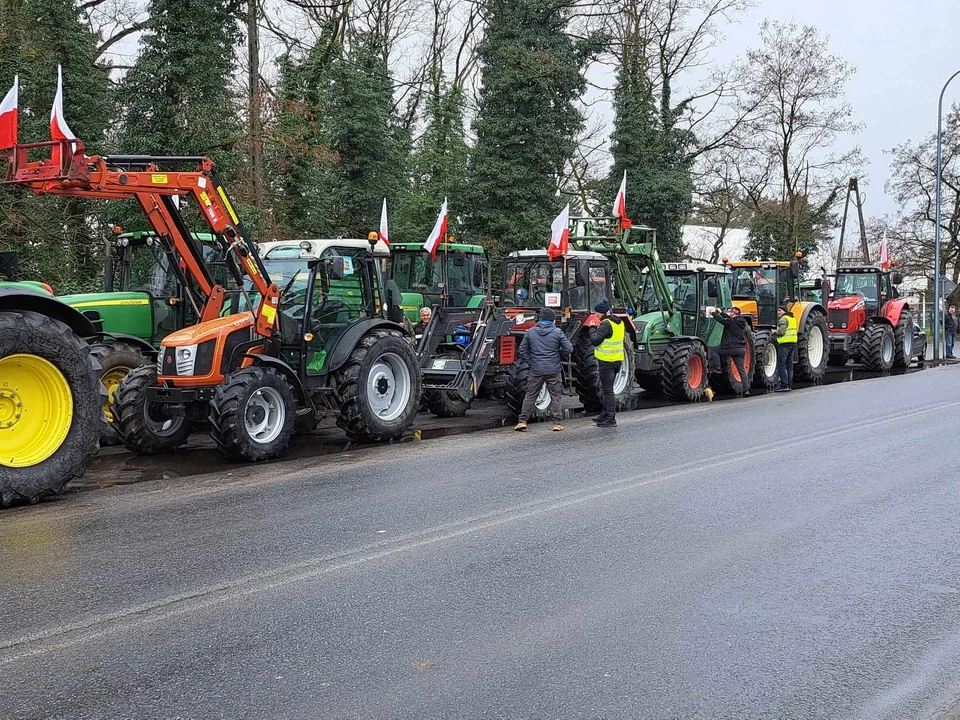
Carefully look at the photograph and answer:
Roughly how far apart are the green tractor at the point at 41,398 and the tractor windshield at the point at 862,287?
2144cm

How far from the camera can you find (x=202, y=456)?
11.2 metres

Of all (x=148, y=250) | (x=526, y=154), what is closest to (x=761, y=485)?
(x=148, y=250)

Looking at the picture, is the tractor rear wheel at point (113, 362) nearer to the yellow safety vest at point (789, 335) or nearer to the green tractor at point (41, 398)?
the green tractor at point (41, 398)

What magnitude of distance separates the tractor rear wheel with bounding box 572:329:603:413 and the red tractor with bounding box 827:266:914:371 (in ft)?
37.2

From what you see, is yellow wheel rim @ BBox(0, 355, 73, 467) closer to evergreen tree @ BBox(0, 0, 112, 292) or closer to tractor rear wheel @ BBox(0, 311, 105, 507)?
tractor rear wheel @ BBox(0, 311, 105, 507)

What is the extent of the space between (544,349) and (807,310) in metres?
10.6

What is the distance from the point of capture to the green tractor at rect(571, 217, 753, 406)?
1725cm

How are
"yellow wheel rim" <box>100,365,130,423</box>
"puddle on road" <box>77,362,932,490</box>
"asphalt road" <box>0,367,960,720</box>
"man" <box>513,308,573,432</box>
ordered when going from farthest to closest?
"man" <box>513,308,573,432</box>, "yellow wheel rim" <box>100,365,130,423</box>, "puddle on road" <box>77,362,932,490</box>, "asphalt road" <box>0,367,960,720</box>

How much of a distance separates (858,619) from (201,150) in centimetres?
2164

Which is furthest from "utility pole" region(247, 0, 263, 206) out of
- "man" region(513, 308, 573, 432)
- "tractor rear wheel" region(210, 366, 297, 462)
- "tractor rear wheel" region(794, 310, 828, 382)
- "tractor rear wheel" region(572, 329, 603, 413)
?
"tractor rear wheel" region(210, 366, 297, 462)

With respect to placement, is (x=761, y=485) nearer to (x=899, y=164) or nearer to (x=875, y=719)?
(x=875, y=719)

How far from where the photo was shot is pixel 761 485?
8781 mm

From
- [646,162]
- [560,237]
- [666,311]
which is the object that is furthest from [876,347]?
[646,162]

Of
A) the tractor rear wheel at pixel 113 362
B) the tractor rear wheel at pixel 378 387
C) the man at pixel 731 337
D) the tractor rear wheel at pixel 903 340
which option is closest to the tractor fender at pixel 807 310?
the man at pixel 731 337
